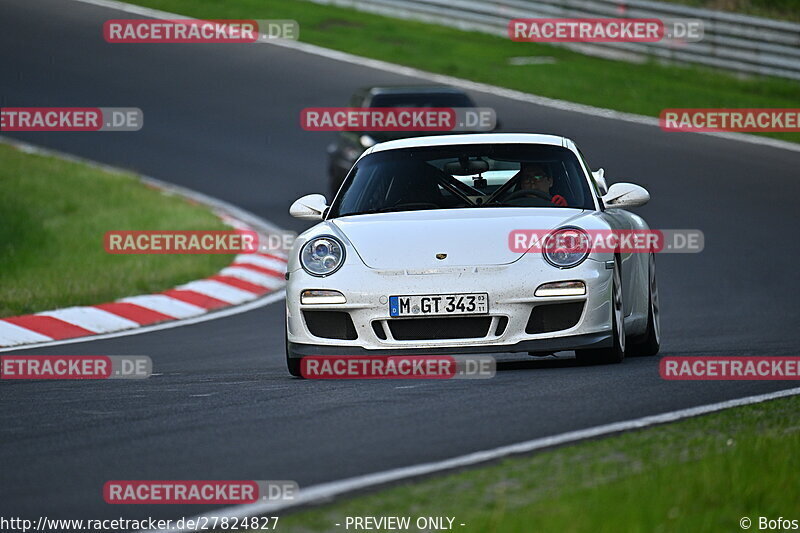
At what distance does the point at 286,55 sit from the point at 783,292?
16.6m

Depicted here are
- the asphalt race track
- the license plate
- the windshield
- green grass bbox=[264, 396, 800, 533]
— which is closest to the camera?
green grass bbox=[264, 396, 800, 533]

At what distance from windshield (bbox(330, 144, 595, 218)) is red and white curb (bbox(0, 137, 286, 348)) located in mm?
3570

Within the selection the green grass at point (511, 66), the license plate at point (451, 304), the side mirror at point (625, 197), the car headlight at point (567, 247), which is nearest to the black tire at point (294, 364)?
the license plate at point (451, 304)

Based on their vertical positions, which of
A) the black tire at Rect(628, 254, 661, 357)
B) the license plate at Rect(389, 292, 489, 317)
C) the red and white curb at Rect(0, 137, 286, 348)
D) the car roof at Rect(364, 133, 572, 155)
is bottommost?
the red and white curb at Rect(0, 137, 286, 348)

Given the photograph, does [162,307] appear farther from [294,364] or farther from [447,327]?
[447,327]

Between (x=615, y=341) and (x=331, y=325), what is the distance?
59.3 inches

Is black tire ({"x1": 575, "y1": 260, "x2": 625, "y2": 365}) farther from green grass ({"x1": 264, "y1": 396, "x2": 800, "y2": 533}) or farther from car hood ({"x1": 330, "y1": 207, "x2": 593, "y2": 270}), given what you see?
green grass ({"x1": 264, "y1": 396, "x2": 800, "y2": 533})

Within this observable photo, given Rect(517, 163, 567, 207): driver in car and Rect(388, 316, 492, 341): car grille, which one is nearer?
Rect(388, 316, 492, 341): car grille

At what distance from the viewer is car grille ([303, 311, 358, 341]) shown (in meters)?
7.97

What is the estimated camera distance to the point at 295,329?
8.16m

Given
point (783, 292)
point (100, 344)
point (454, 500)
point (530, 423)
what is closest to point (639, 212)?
point (783, 292)

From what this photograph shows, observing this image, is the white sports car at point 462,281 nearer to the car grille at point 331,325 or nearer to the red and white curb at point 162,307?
the car grille at point 331,325

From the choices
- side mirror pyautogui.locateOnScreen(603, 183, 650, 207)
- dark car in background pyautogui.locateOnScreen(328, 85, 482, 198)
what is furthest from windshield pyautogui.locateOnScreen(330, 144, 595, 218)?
dark car in background pyautogui.locateOnScreen(328, 85, 482, 198)

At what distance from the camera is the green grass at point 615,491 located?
4344 mm
